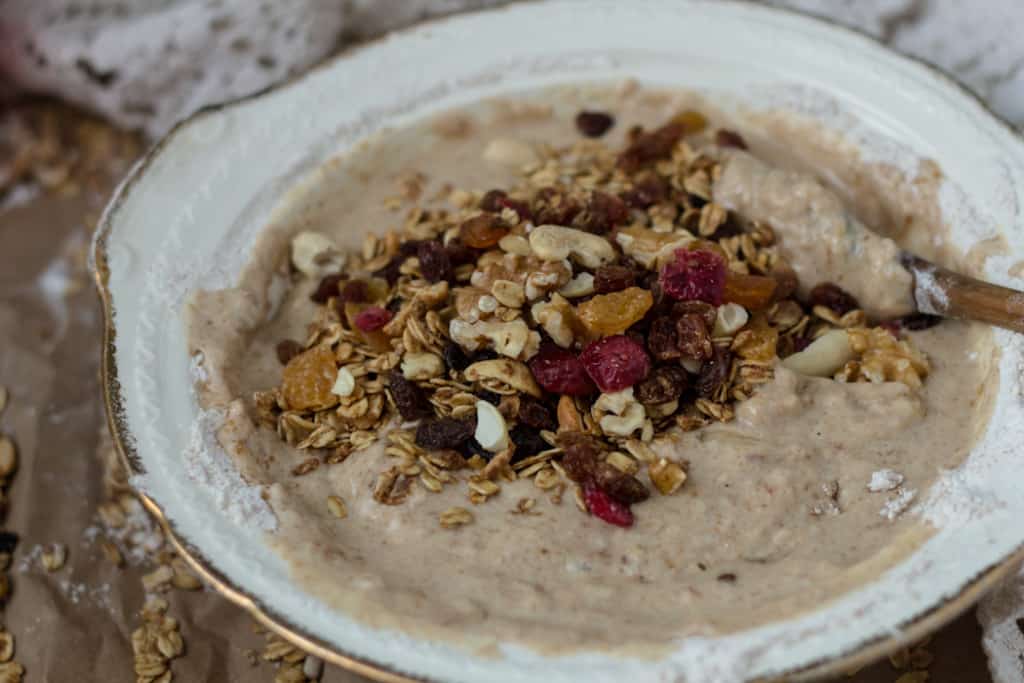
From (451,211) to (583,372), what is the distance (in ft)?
2.11

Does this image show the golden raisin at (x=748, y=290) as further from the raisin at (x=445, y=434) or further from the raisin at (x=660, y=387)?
the raisin at (x=445, y=434)

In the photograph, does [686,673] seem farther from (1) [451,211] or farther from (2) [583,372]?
(1) [451,211]

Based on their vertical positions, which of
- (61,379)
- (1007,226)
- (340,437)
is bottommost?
(61,379)

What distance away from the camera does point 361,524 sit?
1.78m

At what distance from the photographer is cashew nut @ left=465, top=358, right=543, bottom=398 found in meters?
1.84

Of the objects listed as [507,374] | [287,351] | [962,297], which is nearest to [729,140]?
[962,297]

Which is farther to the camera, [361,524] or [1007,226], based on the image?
[1007,226]

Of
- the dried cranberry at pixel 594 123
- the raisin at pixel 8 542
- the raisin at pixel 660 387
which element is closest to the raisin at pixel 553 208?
the dried cranberry at pixel 594 123

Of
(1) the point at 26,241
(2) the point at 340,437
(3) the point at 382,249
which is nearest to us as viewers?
(2) the point at 340,437

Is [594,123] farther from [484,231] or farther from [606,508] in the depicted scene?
[606,508]

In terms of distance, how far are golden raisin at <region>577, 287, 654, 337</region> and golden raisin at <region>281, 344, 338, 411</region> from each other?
504 mm

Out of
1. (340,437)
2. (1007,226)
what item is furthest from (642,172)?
(340,437)

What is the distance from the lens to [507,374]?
1.85 metres

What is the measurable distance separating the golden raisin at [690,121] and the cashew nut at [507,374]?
0.90 meters
